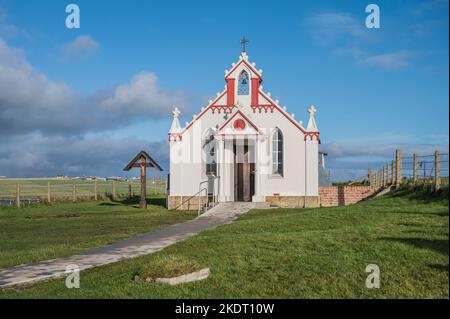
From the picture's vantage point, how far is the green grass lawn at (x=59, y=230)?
1428cm

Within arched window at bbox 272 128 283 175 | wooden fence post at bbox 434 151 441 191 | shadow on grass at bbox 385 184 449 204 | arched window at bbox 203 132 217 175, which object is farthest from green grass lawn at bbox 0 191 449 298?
arched window at bbox 203 132 217 175

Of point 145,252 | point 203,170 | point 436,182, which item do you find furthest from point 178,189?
point 145,252

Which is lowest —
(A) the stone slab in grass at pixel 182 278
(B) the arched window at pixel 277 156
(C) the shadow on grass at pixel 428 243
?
(A) the stone slab in grass at pixel 182 278

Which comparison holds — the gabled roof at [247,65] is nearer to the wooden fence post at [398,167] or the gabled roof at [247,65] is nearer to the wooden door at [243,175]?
the wooden door at [243,175]

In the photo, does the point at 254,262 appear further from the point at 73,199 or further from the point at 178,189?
the point at 73,199

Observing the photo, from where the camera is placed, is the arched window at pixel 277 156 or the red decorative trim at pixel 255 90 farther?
the red decorative trim at pixel 255 90

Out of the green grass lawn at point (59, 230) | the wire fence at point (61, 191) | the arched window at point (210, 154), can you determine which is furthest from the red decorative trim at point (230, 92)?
the wire fence at point (61, 191)

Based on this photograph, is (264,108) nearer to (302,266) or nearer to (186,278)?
(302,266)

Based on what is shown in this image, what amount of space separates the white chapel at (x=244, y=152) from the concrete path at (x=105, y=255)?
9.07 metres

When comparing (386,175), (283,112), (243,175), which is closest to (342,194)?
(386,175)

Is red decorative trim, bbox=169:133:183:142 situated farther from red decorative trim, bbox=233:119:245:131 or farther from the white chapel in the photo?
red decorative trim, bbox=233:119:245:131

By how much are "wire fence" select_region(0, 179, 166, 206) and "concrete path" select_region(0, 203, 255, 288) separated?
1833 cm

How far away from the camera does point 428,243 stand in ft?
35.9
